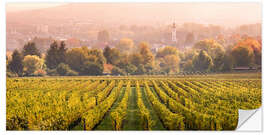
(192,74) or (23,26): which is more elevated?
(23,26)

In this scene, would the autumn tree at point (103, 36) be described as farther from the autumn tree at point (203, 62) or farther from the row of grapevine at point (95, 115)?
the autumn tree at point (203, 62)

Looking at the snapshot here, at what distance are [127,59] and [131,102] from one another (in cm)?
170

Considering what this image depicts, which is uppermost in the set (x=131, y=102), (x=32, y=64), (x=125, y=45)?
(x=125, y=45)

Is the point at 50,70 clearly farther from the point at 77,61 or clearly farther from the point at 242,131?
the point at 242,131

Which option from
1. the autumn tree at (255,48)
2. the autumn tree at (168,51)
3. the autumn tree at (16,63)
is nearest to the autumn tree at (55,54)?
the autumn tree at (16,63)

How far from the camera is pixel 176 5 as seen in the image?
10.7m

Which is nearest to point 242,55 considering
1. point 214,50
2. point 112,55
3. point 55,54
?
point 214,50

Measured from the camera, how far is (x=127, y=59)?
11656mm

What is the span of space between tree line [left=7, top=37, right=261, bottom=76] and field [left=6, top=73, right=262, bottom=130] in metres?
0.32

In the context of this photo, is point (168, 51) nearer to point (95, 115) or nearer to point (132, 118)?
point (132, 118)

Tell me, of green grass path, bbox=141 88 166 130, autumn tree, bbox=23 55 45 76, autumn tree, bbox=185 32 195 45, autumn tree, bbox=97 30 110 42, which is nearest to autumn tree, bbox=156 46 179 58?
autumn tree, bbox=185 32 195 45

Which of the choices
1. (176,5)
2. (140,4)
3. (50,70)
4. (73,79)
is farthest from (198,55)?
(50,70)

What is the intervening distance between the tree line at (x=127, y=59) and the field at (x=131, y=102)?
1.06 ft
